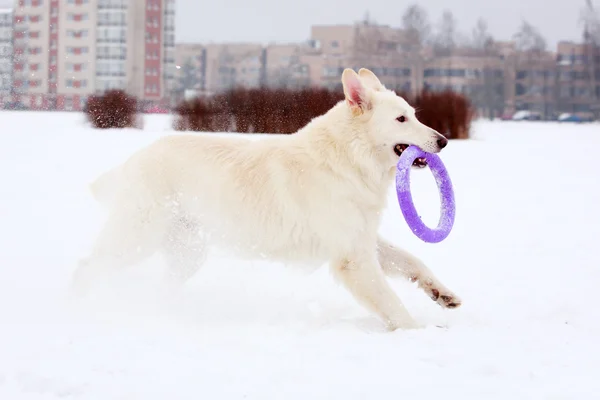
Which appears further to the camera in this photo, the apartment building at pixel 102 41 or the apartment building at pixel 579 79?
the apartment building at pixel 579 79

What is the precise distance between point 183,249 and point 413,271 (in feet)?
5.59

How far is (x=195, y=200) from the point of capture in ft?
15.7

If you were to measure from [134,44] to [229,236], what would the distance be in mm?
67683

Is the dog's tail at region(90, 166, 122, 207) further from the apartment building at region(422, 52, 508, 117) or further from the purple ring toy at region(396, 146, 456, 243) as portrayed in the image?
the apartment building at region(422, 52, 508, 117)

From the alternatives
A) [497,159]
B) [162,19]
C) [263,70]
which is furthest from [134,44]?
[497,159]

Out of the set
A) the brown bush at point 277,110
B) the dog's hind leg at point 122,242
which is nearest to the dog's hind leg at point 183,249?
the dog's hind leg at point 122,242

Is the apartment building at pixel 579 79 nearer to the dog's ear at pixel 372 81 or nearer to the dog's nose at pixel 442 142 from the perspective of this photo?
the dog's ear at pixel 372 81

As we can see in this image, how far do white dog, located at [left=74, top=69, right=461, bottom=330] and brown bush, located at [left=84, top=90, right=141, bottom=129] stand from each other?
17.9 meters

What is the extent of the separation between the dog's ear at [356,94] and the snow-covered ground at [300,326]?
687 mm

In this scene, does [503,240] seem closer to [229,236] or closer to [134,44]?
[229,236]

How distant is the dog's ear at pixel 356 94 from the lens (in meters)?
4.55

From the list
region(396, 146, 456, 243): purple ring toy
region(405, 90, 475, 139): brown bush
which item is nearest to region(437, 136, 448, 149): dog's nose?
region(396, 146, 456, 243): purple ring toy

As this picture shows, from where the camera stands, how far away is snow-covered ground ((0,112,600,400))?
3158 mm

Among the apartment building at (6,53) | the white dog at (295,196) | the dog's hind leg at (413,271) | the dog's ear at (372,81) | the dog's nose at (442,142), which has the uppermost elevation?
the apartment building at (6,53)
